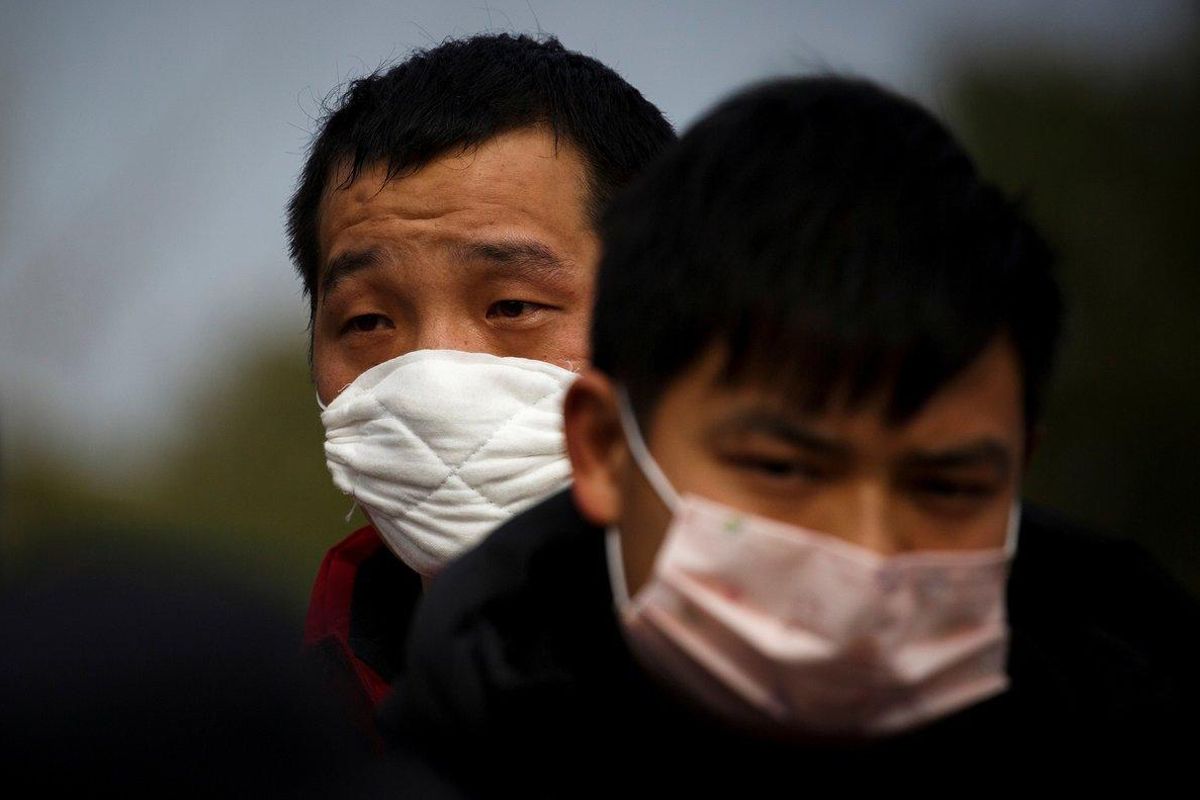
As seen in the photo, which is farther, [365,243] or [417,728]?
[365,243]

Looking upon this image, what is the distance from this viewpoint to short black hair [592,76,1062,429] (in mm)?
1688

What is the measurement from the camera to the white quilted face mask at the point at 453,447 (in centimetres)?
256

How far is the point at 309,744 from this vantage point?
1.30 meters

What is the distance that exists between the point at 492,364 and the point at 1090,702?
3.93ft

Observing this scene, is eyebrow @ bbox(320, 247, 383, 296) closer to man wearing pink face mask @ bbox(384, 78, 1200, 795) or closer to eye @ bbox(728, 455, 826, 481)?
man wearing pink face mask @ bbox(384, 78, 1200, 795)

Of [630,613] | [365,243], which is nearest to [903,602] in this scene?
[630,613]

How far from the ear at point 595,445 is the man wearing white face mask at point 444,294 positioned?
647mm

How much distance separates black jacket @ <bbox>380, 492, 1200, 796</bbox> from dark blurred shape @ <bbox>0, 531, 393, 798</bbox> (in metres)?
0.43

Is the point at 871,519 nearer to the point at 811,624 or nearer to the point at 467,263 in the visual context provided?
the point at 811,624

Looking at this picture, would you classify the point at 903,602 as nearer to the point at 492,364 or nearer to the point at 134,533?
the point at 134,533

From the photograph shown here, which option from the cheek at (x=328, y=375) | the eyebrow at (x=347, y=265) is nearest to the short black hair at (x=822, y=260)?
the eyebrow at (x=347, y=265)

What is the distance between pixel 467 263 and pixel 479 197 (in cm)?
15

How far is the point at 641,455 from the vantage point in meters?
1.80

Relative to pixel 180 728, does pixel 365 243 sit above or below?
above
